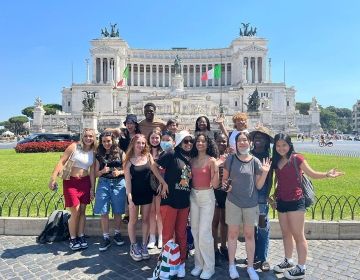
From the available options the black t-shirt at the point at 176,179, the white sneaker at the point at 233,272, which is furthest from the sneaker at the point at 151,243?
the white sneaker at the point at 233,272

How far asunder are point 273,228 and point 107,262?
398cm

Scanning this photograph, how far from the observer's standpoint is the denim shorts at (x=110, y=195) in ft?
25.0

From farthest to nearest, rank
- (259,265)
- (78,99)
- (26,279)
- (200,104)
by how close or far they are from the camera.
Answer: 1. (78,99)
2. (200,104)
3. (259,265)
4. (26,279)

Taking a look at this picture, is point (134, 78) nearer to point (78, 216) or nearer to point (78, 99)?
point (78, 99)

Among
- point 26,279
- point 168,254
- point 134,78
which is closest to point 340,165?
point 168,254

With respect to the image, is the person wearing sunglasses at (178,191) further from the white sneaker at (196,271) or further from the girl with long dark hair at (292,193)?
the girl with long dark hair at (292,193)

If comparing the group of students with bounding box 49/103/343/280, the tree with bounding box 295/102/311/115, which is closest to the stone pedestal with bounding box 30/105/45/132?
the group of students with bounding box 49/103/343/280

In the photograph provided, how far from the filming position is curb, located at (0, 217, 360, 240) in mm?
8008

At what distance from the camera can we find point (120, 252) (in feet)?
24.4

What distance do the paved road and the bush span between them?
79.3ft

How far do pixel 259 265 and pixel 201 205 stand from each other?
1737 mm

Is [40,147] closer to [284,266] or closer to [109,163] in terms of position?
[109,163]

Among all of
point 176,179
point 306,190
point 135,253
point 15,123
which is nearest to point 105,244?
point 135,253

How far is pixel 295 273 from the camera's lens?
6.15 m
